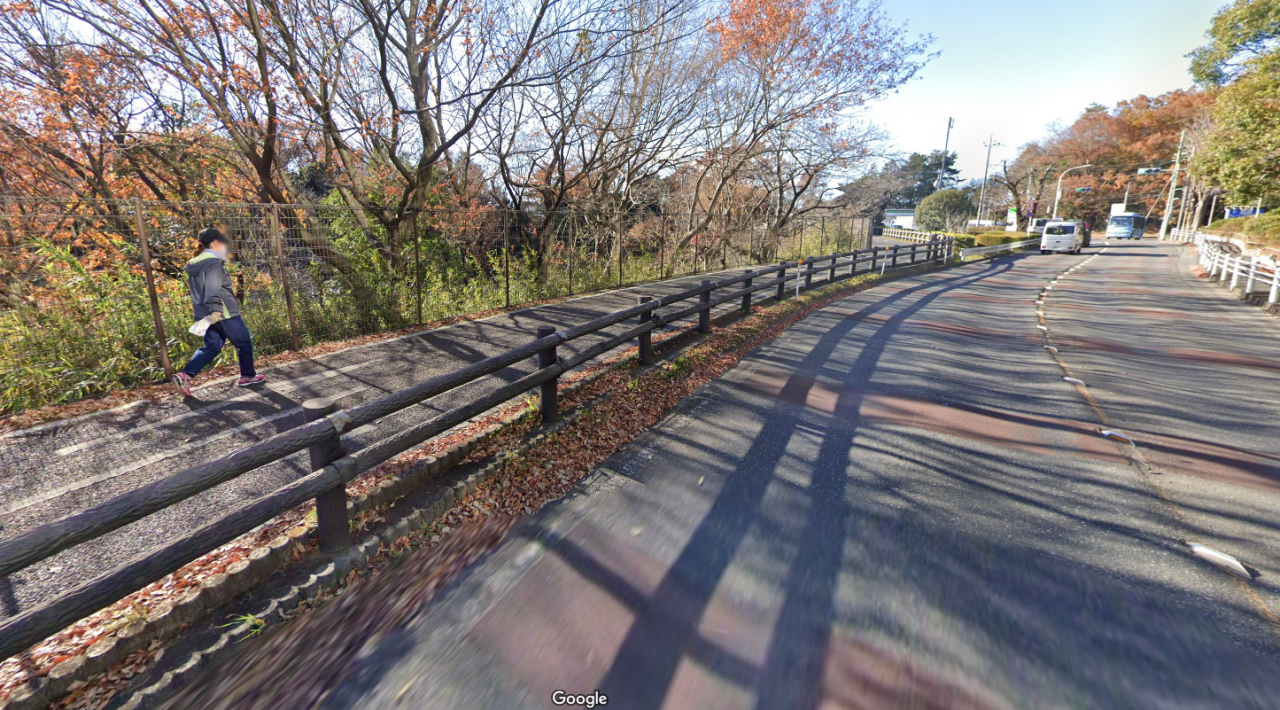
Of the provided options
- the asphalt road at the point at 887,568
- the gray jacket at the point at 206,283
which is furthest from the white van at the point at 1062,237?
the gray jacket at the point at 206,283

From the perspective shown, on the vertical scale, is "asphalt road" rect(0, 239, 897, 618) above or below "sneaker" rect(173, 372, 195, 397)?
below

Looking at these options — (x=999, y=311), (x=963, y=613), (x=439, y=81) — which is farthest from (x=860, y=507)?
(x=439, y=81)

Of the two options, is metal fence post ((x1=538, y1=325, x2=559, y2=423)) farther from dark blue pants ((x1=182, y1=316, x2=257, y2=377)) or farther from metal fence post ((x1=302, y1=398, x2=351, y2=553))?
dark blue pants ((x1=182, y1=316, x2=257, y2=377))

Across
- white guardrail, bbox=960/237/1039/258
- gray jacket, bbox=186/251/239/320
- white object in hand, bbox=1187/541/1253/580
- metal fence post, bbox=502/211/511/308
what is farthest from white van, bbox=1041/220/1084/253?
gray jacket, bbox=186/251/239/320

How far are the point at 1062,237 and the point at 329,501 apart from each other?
38.9m

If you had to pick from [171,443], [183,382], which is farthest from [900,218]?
[171,443]

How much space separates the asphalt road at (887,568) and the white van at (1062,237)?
30757 mm

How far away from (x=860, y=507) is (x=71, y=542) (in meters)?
4.00

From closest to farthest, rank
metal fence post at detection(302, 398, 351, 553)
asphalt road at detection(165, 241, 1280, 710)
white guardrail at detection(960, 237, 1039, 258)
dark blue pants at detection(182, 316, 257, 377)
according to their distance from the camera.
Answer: asphalt road at detection(165, 241, 1280, 710) → metal fence post at detection(302, 398, 351, 553) → dark blue pants at detection(182, 316, 257, 377) → white guardrail at detection(960, 237, 1039, 258)

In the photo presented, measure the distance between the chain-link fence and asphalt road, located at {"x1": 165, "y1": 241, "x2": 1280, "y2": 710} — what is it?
5121 millimetres

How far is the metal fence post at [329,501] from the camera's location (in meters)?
2.81

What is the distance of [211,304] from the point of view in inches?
204

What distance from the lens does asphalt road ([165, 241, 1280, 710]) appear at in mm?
2180

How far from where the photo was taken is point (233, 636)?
2369mm
